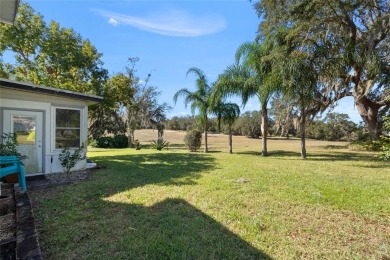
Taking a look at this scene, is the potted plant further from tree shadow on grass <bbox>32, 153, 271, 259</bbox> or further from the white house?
tree shadow on grass <bbox>32, 153, 271, 259</bbox>

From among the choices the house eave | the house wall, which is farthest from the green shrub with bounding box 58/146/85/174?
the house eave

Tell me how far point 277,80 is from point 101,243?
8.90m

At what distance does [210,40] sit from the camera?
367 inches

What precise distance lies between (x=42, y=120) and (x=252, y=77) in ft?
28.2

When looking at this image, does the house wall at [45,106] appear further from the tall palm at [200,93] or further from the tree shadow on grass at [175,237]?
the tall palm at [200,93]

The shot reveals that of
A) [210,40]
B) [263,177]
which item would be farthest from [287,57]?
[263,177]

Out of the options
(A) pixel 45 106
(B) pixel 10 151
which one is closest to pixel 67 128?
(A) pixel 45 106

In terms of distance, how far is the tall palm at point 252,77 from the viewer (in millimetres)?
10477

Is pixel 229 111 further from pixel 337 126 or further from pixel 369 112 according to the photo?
pixel 337 126

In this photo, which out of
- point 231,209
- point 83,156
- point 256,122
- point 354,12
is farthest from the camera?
point 256,122

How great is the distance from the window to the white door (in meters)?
0.45

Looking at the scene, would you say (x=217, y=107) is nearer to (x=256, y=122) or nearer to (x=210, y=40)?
(x=210, y=40)

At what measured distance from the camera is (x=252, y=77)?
36.4ft

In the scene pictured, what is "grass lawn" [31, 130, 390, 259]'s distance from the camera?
8.94ft
